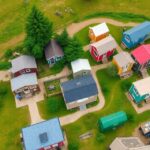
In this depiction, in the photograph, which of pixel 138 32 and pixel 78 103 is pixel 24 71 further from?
pixel 138 32

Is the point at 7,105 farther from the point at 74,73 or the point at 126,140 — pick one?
the point at 126,140

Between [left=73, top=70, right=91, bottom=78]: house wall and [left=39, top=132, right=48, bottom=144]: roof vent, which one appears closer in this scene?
[left=39, top=132, right=48, bottom=144]: roof vent

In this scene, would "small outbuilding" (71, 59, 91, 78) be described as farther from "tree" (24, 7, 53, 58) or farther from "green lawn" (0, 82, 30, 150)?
"green lawn" (0, 82, 30, 150)

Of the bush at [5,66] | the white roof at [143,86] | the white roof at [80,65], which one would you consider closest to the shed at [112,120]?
the white roof at [143,86]

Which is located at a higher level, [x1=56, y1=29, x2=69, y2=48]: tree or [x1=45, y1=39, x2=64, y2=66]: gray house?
[x1=56, y1=29, x2=69, y2=48]: tree

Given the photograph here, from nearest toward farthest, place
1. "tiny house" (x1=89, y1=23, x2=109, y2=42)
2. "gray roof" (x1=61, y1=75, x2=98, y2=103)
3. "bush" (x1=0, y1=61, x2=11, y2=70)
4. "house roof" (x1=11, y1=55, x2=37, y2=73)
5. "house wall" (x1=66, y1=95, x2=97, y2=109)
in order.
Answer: "gray roof" (x1=61, y1=75, x2=98, y2=103) → "house wall" (x1=66, y1=95, x2=97, y2=109) → "house roof" (x1=11, y1=55, x2=37, y2=73) → "bush" (x1=0, y1=61, x2=11, y2=70) → "tiny house" (x1=89, y1=23, x2=109, y2=42)

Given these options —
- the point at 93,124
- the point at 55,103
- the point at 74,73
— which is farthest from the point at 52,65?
the point at 93,124

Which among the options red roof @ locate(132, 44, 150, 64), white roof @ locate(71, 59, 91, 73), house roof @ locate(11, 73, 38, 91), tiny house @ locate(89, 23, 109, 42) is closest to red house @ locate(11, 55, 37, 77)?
house roof @ locate(11, 73, 38, 91)
